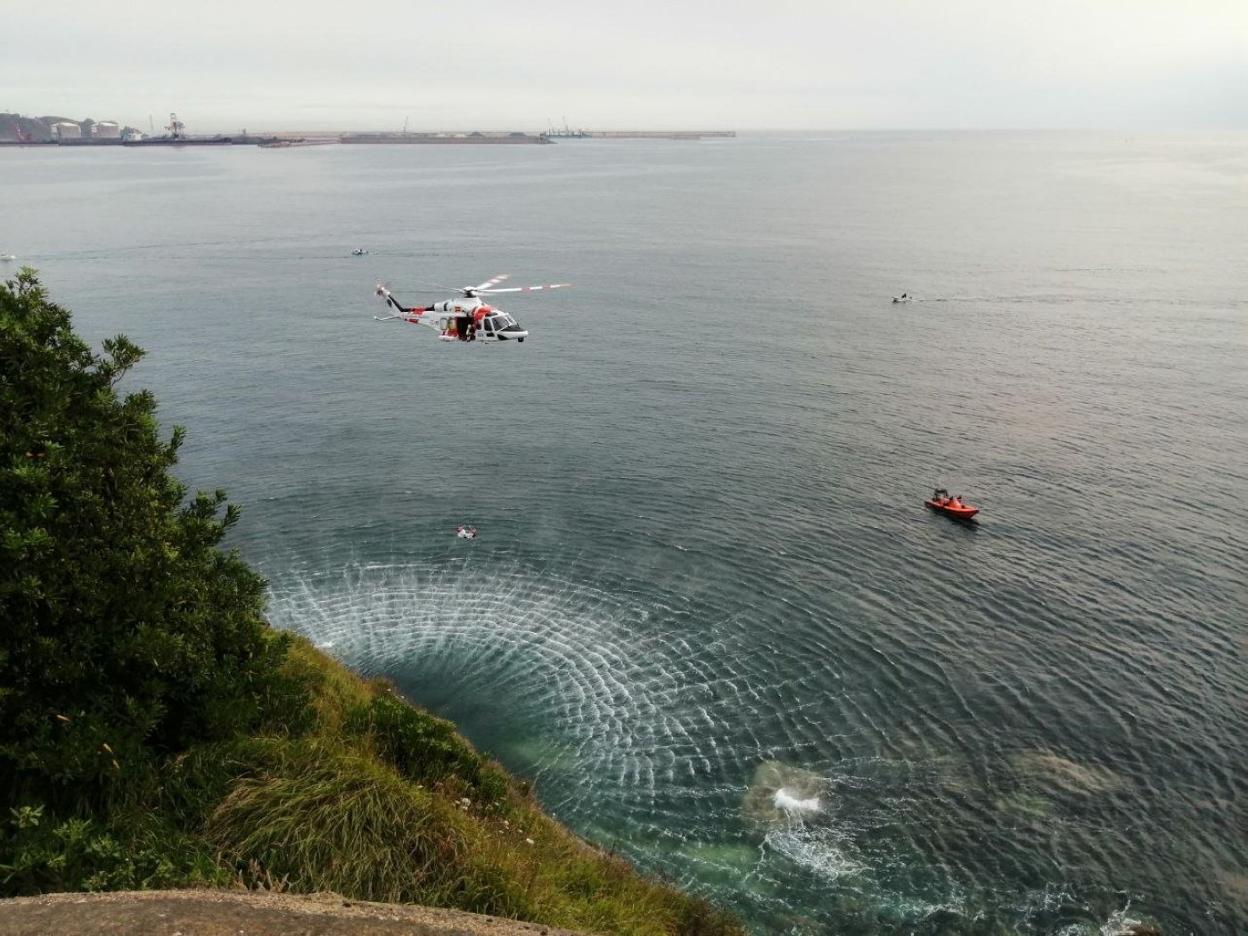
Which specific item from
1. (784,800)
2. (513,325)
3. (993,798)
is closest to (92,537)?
(784,800)

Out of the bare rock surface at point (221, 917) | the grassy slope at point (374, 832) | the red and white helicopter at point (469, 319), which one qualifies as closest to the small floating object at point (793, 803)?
the grassy slope at point (374, 832)

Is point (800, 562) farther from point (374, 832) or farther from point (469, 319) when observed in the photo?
point (374, 832)

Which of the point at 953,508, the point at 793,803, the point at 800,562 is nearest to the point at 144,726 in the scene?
the point at 793,803

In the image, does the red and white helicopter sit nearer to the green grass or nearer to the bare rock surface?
the green grass

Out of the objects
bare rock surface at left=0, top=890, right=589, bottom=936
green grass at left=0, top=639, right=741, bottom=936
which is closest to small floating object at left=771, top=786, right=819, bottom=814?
green grass at left=0, top=639, right=741, bottom=936

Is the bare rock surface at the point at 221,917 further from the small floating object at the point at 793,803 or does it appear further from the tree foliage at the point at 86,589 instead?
the small floating object at the point at 793,803

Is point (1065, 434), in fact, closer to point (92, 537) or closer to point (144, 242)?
point (92, 537)
